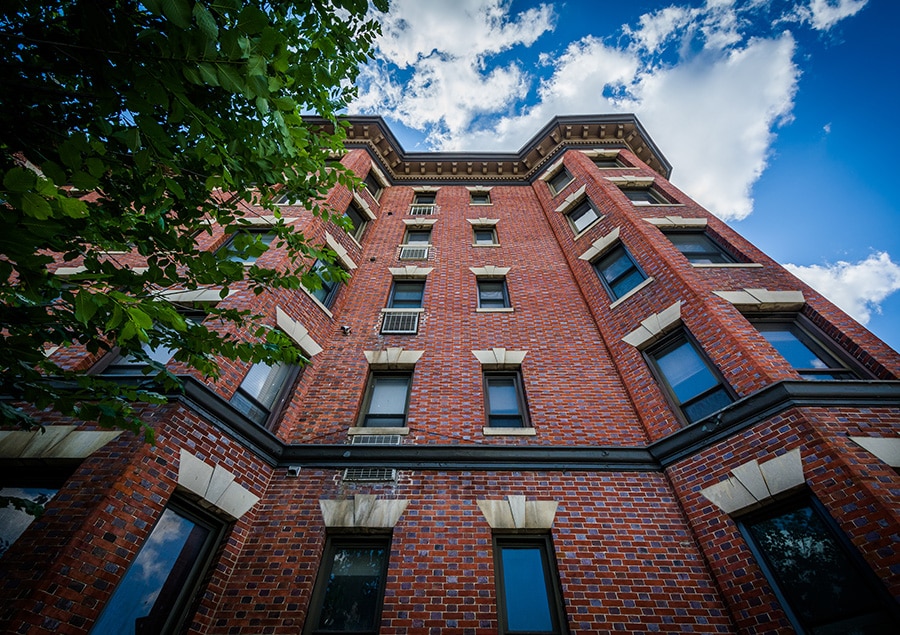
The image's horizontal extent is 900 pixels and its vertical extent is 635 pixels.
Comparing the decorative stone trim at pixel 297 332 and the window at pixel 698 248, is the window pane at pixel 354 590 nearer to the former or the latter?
the decorative stone trim at pixel 297 332

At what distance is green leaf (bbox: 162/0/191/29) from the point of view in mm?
1939

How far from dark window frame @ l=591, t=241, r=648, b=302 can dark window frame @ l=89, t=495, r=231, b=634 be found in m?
8.62

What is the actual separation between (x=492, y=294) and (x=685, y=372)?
5.04m

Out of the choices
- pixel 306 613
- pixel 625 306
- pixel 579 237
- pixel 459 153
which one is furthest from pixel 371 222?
pixel 306 613

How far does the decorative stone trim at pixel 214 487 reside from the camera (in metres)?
5.02

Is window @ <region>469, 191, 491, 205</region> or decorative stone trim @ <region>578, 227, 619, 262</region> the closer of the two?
decorative stone trim @ <region>578, 227, 619, 262</region>

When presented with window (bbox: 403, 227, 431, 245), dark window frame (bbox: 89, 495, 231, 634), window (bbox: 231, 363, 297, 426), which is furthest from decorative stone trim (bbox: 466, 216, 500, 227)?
dark window frame (bbox: 89, 495, 231, 634)

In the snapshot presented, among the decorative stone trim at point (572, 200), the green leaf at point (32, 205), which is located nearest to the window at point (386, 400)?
the green leaf at point (32, 205)

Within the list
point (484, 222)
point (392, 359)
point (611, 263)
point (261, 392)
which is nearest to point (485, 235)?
point (484, 222)

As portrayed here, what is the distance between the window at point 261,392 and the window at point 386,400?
157cm

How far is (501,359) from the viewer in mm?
8156

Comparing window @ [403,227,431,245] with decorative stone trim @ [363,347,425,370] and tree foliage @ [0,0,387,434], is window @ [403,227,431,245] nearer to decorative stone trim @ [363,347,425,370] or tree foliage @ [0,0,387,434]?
decorative stone trim @ [363,347,425,370]

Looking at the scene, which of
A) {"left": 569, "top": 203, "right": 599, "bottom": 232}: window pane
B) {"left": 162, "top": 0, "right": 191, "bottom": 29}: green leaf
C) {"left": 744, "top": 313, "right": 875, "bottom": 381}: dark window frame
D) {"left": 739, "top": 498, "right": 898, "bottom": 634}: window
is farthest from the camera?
{"left": 569, "top": 203, "right": 599, "bottom": 232}: window pane

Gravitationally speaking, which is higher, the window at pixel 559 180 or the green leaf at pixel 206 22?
the window at pixel 559 180
